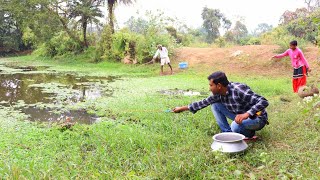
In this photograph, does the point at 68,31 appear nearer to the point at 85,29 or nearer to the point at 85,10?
the point at 85,29

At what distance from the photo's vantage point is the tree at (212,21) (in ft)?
98.6

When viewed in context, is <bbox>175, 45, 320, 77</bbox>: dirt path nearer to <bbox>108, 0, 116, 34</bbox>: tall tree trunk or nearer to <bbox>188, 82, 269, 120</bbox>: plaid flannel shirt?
<bbox>108, 0, 116, 34</bbox>: tall tree trunk

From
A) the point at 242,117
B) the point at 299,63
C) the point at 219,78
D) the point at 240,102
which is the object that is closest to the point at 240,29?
the point at 299,63

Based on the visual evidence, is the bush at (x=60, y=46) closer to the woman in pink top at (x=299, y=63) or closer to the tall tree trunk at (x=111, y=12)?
the tall tree trunk at (x=111, y=12)

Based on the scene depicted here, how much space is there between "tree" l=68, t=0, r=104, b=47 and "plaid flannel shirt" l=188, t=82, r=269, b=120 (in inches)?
627

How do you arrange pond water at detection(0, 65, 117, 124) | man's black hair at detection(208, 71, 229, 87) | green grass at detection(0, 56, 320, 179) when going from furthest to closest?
pond water at detection(0, 65, 117, 124) → man's black hair at detection(208, 71, 229, 87) → green grass at detection(0, 56, 320, 179)

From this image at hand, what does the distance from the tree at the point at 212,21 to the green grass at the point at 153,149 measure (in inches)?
1014

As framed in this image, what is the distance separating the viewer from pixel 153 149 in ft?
11.6

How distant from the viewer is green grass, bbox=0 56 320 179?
278 centimetres

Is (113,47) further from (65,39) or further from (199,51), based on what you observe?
(65,39)

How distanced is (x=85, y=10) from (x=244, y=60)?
1025cm

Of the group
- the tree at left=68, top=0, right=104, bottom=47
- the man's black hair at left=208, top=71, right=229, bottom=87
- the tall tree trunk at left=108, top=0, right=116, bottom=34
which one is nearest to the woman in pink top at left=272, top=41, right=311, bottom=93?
the man's black hair at left=208, top=71, right=229, bottom=87

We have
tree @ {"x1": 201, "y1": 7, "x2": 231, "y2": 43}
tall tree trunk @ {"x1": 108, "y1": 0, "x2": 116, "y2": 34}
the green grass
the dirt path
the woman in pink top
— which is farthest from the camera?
tree @ {"x1": 201, "y1": 7, "x2": 231, "y2": 43}

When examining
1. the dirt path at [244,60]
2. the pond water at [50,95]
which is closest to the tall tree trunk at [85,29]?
the dirt path at [244,60]
